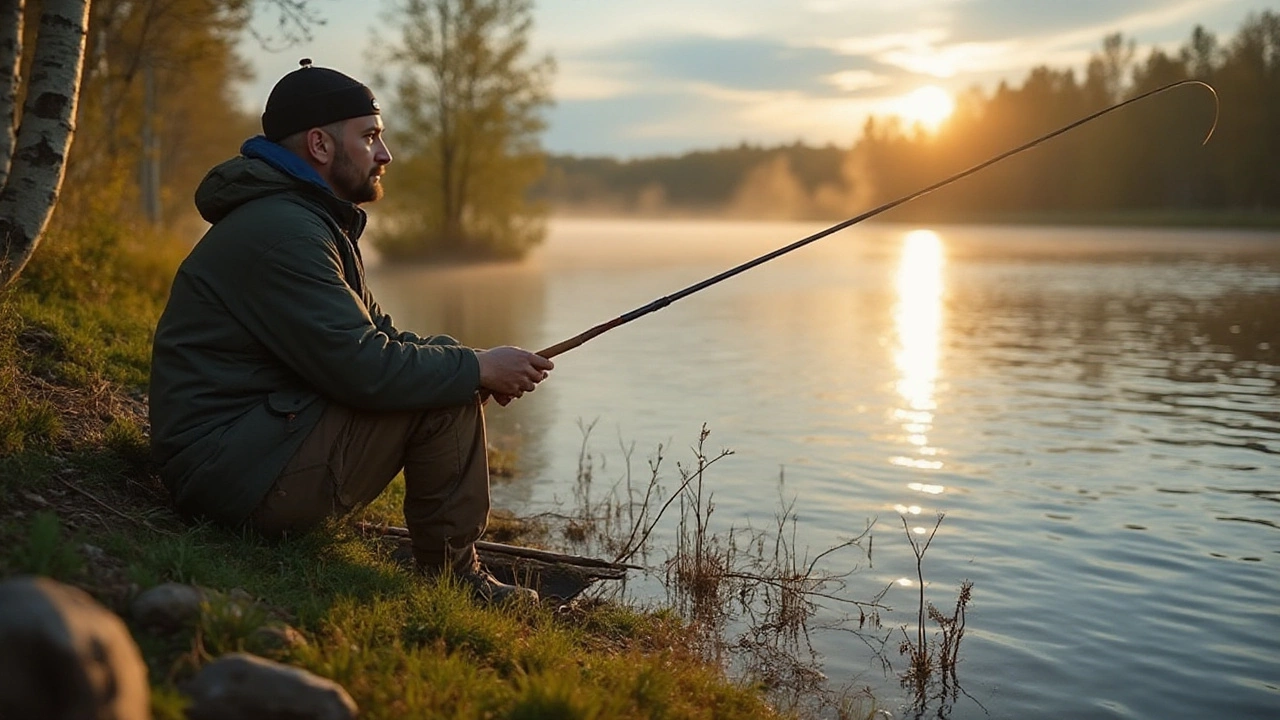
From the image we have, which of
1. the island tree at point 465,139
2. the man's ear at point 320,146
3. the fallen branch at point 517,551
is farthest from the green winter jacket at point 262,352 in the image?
the island tree at point 465,139

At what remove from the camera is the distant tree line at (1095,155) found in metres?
70.2

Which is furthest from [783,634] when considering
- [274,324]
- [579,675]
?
[274,324]

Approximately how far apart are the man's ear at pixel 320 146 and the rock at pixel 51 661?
2.53m

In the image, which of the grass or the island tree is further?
the island tree

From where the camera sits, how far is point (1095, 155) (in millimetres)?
85562

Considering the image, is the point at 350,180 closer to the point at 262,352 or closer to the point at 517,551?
the point at 262,352

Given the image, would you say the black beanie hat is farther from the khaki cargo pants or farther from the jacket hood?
the khaki cargo pants

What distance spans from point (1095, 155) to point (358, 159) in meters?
88.4

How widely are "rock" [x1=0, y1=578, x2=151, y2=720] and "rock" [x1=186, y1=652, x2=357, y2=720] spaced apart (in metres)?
Result: 0.57

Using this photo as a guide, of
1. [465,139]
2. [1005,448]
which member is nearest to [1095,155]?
[465,139]

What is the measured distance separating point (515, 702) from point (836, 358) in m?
13.4

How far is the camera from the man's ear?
15.3 ft

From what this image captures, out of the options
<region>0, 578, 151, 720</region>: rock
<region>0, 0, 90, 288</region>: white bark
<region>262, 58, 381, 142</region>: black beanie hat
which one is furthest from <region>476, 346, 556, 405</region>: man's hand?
<region>0, 0, 90, 288</region>: white bark

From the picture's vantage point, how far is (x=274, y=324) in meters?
4.33
